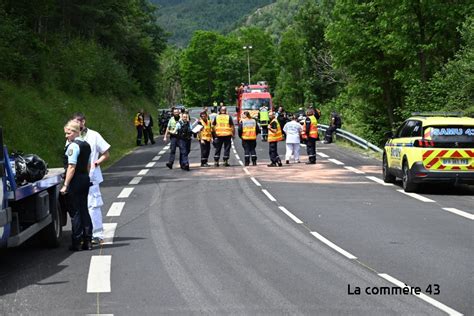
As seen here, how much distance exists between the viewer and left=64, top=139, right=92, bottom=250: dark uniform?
1042 cm

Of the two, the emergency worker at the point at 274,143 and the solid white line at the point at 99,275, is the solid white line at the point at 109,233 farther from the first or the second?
the emergency worker at the point at 274,143

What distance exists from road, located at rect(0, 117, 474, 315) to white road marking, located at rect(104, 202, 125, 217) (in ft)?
0.13

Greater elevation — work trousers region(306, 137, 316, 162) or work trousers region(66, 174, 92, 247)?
work trousers region(66, 174, 92, 247)

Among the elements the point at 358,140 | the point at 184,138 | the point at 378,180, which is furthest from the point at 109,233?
the point at 358,140

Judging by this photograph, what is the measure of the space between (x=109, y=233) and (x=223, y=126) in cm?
1402

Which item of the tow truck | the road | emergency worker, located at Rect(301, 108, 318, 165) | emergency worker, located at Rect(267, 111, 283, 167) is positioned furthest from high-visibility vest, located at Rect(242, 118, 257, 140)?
the tow truck

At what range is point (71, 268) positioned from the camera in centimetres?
945

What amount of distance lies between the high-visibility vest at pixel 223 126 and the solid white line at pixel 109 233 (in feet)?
42.3

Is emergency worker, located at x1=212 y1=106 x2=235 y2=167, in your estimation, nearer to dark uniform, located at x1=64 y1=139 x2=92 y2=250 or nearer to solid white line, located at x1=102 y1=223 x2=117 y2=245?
solid white line, located at x1=102 y1=223 x2=117 y2=245

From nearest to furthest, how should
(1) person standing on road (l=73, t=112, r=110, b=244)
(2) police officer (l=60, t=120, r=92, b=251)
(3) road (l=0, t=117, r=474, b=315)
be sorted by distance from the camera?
(3) road (l=0, t=117, r=474, b=315)
(2) police officer (l=60, t=120, r=92, b=251)
(1) person standing on road (l=73, t=112, r=110, b=244)

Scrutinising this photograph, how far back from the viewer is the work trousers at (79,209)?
10469 millimetres

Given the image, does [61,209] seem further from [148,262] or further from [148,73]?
[148,73]

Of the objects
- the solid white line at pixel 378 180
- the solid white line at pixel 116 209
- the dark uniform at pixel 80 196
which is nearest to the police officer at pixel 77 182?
the dark uniform at pixel 80 196

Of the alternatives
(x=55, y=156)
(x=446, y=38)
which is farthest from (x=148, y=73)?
(x=55, y=156)
